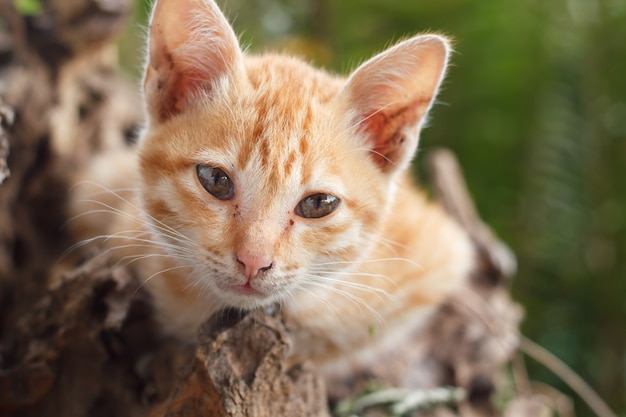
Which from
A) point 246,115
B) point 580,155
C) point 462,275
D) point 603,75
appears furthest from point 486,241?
point 246,115

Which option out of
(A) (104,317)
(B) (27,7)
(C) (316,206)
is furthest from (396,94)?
(B) (27,7)

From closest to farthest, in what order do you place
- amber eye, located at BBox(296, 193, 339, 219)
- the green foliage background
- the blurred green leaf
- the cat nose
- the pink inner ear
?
the cat nose, amber eye, located at BBox(296, 193, 339, 219), the pink inner ear, the blurred green leaf, the green foliage background

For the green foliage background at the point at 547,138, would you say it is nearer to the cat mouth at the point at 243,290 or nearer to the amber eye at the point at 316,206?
the amber eye at the point at 316,206

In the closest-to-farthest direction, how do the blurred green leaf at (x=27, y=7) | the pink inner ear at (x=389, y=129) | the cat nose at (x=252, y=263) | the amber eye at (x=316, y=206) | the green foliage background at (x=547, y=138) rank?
the cat nose at (x=252, y=263)
the amber eye at (x=316, y=206)
the pink inner ear at (x=389, y=129)
the blurred green leaf at (x=27, y=7)
the green foliage background at (x=547, y=138)

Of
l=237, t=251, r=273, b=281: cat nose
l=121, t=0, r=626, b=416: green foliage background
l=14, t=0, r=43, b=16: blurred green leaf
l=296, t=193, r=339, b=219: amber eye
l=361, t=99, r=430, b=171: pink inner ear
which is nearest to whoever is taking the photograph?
l=237, t=251, r=273, b=281: cat nose

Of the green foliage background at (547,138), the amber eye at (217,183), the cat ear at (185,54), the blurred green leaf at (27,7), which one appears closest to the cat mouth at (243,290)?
the amber eye at (217,183)

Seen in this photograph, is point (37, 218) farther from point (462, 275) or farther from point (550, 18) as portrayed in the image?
point (550, 18)

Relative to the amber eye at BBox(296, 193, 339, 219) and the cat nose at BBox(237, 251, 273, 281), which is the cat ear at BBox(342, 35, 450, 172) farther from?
the cat nose at BBox(237, 251, 273, 281)

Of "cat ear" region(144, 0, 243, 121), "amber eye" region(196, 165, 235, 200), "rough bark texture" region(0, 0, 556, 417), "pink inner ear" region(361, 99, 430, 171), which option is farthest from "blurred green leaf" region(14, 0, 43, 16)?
"pink inner ear" region(361, 99, 430, 171)
